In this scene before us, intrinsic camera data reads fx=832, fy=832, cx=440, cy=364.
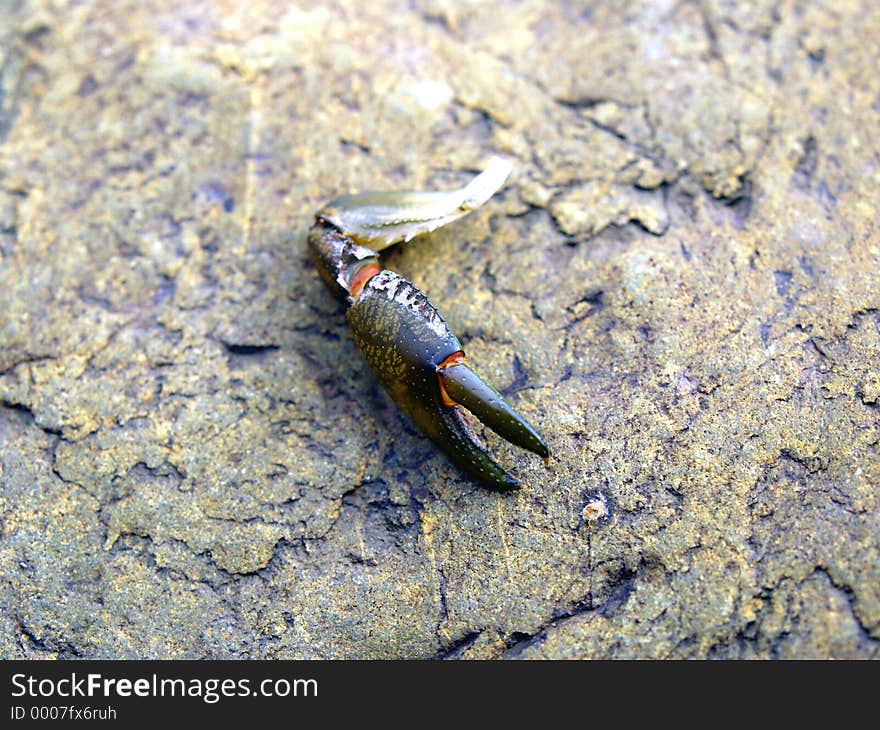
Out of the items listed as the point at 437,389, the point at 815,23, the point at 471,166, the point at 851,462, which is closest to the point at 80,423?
the point at 437,389

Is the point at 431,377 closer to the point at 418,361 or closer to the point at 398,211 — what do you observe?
the point at 418,361

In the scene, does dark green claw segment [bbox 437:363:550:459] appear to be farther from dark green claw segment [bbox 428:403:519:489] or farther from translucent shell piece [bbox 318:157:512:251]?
translucent shell piece [bbox 318:157:512:251]

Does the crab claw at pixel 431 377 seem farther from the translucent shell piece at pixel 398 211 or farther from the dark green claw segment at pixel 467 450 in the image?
the translucent shell piece at pixel 398 211

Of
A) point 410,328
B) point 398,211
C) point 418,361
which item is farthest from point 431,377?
point 398,211

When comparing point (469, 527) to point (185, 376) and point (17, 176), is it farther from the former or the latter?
point (17, 176)

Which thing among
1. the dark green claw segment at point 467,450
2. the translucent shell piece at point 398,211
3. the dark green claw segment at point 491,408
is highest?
the translucent shell piece at point 398,211

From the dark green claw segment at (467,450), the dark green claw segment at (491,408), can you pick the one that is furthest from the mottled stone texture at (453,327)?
the dark green claw segment at (491,408)
